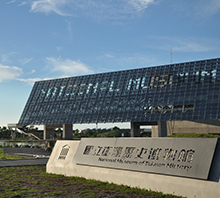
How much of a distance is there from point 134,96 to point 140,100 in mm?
1882

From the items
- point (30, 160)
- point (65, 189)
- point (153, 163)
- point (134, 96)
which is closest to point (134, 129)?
point (134, 96)

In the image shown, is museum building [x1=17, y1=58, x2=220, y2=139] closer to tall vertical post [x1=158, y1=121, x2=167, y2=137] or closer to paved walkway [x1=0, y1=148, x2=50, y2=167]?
tall vertical post [x1=158, y1=121, x2=167, y2=137]

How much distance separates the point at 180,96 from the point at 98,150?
37795mm

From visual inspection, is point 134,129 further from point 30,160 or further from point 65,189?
point 65,189

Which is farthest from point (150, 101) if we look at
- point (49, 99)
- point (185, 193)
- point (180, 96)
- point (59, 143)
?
point (185, 193)

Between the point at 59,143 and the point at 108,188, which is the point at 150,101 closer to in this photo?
the point at 59,143

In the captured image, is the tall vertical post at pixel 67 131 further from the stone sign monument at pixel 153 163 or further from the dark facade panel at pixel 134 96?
the stone sign monument at pixel 153 163

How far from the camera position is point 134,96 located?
184 ft

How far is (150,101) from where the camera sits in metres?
53.5

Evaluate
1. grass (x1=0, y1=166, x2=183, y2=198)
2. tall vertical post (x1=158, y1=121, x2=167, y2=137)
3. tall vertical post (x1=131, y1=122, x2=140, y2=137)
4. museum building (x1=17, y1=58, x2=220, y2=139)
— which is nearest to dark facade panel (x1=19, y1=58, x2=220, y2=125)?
museum building (x1=17, y1=58, x2=220, y2=139)

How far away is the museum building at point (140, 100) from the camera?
49544mm

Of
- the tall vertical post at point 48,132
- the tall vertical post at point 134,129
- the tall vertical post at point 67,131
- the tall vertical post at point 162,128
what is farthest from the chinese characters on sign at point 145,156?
the tall vertical post at point 48,132

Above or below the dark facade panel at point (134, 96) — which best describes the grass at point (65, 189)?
below

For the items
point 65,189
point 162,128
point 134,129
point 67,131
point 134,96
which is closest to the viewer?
point 65,189
